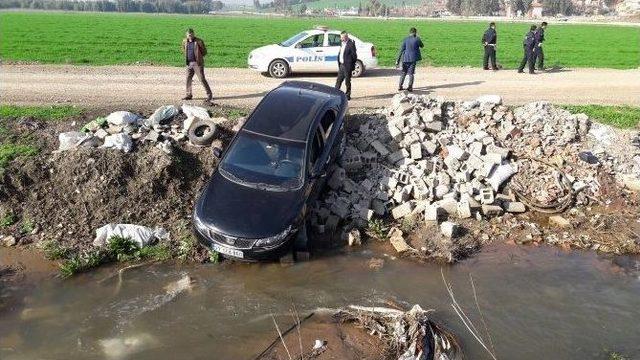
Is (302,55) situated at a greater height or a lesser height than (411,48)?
lesser

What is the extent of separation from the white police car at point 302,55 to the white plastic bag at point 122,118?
6455 mm

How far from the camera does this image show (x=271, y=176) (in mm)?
8641

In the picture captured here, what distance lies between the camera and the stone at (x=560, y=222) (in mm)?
9922

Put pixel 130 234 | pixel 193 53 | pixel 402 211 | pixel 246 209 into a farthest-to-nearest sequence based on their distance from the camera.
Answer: pixel 193 53 < pixel 402 211 < pixel 130 234 < pixel 246 209

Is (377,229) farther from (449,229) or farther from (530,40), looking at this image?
(530,40)

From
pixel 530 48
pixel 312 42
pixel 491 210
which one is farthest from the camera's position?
pixel 530 48

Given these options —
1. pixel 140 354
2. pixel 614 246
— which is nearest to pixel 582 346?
pixel 614 246

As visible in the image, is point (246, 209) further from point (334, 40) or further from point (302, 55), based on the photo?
point (334, 40)

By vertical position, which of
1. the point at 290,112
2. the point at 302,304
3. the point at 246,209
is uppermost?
the point at 290,112

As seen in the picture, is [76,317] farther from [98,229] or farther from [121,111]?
[121,111]

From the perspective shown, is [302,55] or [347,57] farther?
[302,55]

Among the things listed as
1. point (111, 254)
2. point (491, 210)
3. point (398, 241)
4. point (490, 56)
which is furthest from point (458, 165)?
point (490, 56)

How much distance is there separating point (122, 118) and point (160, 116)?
77 centimetres

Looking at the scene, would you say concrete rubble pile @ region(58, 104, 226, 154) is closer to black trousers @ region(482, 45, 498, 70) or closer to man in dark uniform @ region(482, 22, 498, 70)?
man in dark uniform @ region(482, 22, 498, 70)
